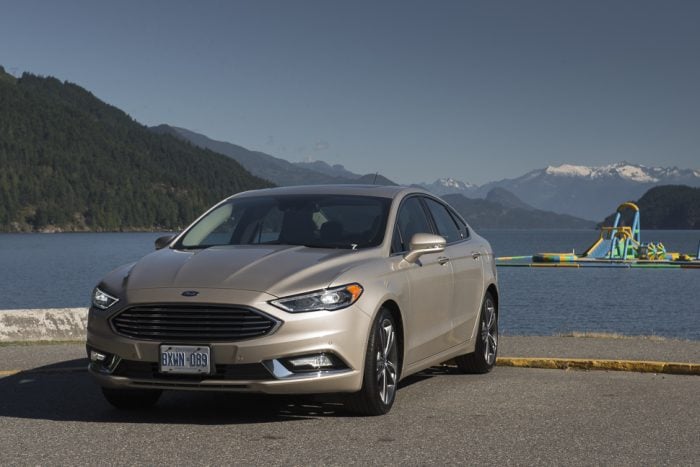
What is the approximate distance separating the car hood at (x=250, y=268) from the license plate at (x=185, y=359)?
418 millimetres

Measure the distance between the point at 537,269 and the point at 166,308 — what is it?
2843 inches

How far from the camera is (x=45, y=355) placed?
11.0 metres

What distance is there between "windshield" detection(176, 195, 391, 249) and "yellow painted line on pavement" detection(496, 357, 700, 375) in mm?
3053

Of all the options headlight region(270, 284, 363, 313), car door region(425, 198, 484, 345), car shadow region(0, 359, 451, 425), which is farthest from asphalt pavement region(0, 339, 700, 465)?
headlight region(270, 284, 363, 313)

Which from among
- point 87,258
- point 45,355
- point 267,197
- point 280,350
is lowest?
point 87,258

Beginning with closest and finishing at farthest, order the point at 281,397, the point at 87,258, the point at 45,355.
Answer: the point at 281,397, the point at 45,355, the point at 87,258

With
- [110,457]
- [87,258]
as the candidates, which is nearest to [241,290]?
[110,457]

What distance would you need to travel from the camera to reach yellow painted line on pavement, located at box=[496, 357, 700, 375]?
382 inches

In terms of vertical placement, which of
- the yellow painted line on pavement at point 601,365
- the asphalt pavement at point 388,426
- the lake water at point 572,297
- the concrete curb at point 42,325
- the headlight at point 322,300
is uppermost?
the headlight at point 322,300

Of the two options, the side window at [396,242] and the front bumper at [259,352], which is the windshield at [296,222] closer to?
the side window at [396,242]

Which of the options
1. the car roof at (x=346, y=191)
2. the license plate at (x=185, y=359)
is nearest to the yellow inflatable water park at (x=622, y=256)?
the car roof at (x=346, y=191)

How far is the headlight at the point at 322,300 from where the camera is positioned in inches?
256

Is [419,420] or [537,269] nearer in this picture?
[419,420]

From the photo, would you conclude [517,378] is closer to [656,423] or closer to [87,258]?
[656,423]
